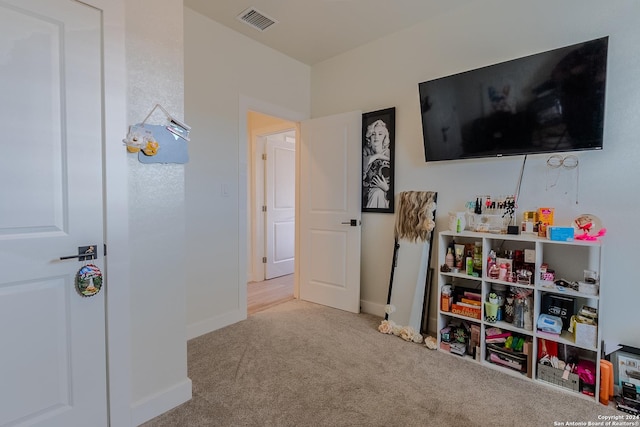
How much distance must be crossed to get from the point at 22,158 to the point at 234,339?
1917mm

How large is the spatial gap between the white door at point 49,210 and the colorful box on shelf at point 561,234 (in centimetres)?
260

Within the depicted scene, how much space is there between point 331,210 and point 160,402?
2204 millimetres

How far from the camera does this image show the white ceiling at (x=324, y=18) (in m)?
2.48

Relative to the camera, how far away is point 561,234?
6.38ft

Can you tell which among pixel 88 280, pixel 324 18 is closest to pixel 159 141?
pixel 88 280

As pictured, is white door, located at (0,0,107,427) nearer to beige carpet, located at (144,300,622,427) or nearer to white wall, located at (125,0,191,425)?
white wall, located at (125,0,191,425)

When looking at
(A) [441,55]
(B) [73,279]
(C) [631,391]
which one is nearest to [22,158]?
(B) [73,279]

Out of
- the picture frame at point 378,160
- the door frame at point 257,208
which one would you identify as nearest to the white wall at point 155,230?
the picture frame at point 378,160

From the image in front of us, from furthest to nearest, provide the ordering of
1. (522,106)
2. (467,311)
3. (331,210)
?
1. (331,210)
2. (467,311)
3. (522,106)

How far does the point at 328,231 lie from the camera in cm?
337

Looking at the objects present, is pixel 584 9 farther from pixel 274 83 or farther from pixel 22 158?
pixel 22 158

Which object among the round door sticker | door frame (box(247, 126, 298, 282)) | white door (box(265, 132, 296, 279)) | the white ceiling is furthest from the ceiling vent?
the round door sticker

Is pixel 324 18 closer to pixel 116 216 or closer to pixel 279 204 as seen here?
pixel 116 216

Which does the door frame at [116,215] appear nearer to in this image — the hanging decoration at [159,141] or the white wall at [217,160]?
the hanging decoration at [159,141]
